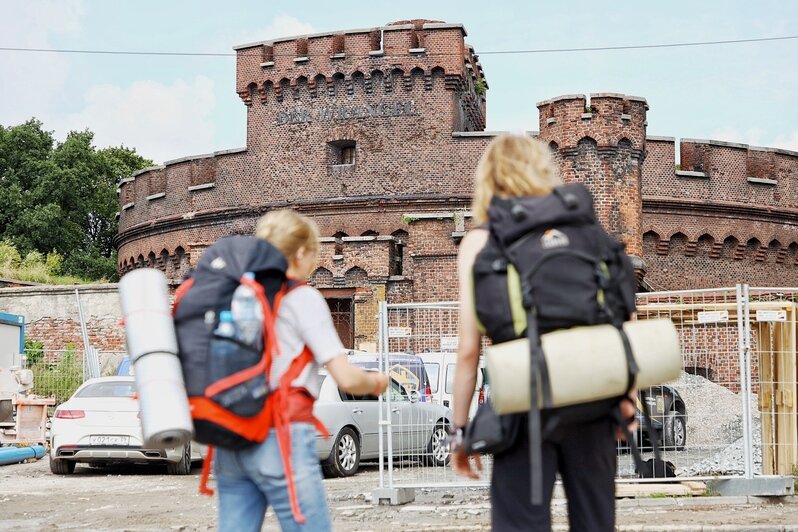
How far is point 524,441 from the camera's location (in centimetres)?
380

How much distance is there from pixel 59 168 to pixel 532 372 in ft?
202

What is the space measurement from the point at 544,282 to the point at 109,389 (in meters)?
12.7

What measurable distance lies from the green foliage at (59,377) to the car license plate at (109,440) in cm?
1061

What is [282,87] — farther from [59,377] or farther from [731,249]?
[731,249]

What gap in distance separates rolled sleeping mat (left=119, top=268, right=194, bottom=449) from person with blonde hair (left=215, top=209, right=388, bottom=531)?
0.99ft

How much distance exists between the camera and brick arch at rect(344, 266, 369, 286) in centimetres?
3011

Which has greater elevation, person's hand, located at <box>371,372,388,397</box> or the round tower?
the round tower

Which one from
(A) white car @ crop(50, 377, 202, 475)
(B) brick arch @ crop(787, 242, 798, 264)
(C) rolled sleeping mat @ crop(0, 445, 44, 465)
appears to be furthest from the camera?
(B) brick arch @ crop(787, 242, 798, 264)

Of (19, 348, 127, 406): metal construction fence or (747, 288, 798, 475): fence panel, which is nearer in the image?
(747, 288, 798, 475): fence panel

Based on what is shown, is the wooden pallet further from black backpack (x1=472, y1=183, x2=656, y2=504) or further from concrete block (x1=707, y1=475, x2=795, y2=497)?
black backpack (x1=472, y1=183, x2=656, y2=504)

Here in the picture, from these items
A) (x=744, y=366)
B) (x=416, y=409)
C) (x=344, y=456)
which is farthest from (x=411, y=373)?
(x=744, y=366)

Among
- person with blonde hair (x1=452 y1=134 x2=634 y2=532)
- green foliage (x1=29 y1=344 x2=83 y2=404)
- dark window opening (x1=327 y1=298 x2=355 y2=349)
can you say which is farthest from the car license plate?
dark window opening (x1=327 y1=298 x2=355 y2=349)

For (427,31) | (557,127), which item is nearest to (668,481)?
(557,127)

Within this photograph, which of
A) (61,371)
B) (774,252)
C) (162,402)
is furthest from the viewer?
(774,252)
